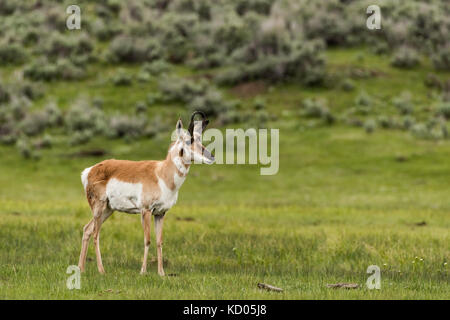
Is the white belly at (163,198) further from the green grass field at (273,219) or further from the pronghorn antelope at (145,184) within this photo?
the green grass field at (273,219)

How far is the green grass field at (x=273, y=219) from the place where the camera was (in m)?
11.5

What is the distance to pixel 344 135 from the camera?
3841 cm

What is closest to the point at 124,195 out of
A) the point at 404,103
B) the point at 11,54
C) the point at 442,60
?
the point at 404,103

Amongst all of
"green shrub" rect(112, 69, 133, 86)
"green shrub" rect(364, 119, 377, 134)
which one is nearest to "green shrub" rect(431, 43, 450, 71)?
"green shrub" rect(364, 119, 377, 134)

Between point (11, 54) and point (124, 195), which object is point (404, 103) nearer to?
point (124, 195)

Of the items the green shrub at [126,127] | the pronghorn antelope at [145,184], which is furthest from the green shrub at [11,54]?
the pronghorn antelope at [145,184]

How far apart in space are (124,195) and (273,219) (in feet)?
35.4

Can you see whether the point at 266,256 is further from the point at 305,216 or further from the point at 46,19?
the point at 46,19

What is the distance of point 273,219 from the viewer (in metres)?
21.8

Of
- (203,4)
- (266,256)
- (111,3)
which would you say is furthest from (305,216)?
(111,3)

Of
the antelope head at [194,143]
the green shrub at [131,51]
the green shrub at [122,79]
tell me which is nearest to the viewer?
the antelope head at [194,143]

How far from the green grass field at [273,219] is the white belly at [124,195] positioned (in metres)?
1.30

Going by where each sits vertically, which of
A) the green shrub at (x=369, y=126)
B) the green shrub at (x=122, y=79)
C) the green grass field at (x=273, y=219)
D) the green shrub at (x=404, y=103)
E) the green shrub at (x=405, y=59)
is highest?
the green shrub at (x=405, y=59)

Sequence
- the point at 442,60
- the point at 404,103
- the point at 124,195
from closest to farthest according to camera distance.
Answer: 1. the point at 124,195
2. the point at 404,103
3. the point at 442,60
